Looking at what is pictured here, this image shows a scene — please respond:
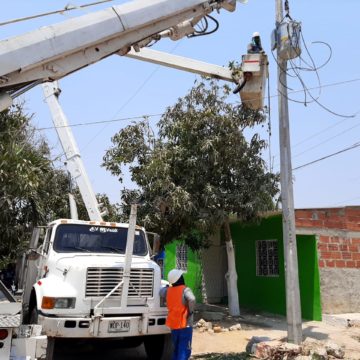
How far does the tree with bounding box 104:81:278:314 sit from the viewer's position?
12500 mm

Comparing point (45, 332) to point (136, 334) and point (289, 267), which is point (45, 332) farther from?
point (289, 267)

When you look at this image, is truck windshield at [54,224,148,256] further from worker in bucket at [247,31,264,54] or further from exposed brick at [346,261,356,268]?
exposed brick at [346,261,356,268]

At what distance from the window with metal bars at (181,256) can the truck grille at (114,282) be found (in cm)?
1183

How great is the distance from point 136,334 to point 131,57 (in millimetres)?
4957

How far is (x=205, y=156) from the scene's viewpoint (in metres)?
12.8

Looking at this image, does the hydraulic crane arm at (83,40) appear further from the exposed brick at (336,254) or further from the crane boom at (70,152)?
the exposed brick at (336,254)

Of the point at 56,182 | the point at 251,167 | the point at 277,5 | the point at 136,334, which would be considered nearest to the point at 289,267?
the point at 136,334

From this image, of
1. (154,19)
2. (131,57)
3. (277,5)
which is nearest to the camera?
(154,19)

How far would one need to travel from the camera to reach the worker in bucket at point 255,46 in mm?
8704

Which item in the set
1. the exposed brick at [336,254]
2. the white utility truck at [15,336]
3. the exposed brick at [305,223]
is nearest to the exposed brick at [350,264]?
the exposed brick at [336,254]

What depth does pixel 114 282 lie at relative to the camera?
297 inches

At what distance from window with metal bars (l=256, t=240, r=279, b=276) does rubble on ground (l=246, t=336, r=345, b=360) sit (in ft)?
20.2

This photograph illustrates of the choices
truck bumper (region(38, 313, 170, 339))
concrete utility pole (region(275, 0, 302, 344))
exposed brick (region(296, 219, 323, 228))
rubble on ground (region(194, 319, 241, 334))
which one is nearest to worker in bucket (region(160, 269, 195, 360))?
truck bumper (region(38, 313, 170, 339))

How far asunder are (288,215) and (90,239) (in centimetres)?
379
